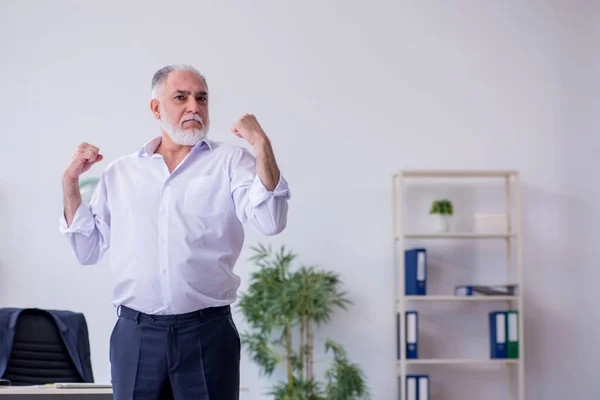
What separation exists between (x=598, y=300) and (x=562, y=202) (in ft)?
2.31

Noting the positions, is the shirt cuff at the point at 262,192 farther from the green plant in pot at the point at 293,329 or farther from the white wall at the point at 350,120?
the white wall at the point at 350,120

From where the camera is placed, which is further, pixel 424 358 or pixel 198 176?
pixel 424 358

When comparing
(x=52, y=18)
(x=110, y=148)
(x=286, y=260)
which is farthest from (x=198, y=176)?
(x=52, y=18)

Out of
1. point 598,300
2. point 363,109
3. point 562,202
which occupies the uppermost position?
point 363,109

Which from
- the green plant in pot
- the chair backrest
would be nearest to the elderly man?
the chair backrest

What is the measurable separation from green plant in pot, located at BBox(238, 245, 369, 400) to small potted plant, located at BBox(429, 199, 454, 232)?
0.77 meters

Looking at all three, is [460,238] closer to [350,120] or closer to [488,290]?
[488,290]

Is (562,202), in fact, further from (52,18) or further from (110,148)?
(52,18)

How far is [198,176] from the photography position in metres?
2.30

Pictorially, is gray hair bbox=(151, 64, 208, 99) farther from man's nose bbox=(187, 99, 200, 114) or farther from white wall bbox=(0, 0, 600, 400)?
white wall bbox=(0, 0, 600, 400)

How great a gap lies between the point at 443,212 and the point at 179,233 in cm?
374

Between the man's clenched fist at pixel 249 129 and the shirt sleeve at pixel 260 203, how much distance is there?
3.8 inches

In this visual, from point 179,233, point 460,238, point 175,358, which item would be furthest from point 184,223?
point 460,238

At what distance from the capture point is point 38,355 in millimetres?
4008
